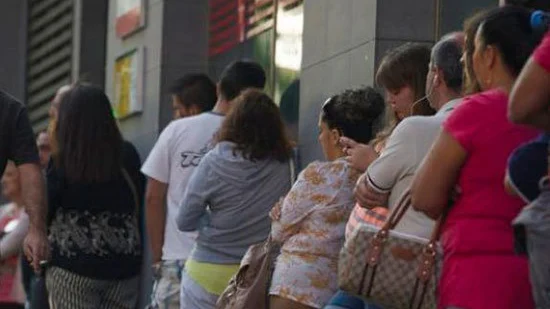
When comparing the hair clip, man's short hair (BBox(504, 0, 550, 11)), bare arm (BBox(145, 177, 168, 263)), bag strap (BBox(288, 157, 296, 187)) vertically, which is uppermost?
man's short hair (BBox(504, 0, 550, 11))

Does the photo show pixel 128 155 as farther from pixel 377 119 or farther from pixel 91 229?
pixel 377 119

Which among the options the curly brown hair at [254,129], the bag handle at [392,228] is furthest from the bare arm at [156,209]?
the bag handle at [392,228]

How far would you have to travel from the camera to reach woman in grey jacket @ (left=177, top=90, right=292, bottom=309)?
976cm

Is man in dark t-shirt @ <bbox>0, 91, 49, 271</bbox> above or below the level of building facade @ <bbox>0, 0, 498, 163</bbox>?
below

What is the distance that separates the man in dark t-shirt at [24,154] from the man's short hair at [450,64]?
3186mm

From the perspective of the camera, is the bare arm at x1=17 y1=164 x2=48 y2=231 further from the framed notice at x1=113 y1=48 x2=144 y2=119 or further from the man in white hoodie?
the framed notice at x1=113 y1=48 x2=144 y2=119

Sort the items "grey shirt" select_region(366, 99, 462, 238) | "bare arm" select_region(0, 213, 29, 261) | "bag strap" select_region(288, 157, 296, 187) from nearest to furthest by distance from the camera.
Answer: "grey shirt" select_region(366, 99, 462, 238) < "bag strap" select_region(288, 157, 296, 187) < "bare arm" select_region(0, 213, 29, 261)

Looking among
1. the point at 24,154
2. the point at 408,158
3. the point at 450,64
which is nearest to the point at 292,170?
the point at 24,154

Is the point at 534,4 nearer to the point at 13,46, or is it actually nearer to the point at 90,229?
the point at 90,229

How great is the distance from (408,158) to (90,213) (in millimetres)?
4220

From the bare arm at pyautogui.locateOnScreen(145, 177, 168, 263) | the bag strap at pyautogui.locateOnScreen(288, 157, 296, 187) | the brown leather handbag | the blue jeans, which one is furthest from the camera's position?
the bare arm at pyautogui.locateOnScreen(145, 177, 168, 263)

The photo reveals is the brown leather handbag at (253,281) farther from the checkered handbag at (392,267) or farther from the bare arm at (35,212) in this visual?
the checkered handbag at (392,267)

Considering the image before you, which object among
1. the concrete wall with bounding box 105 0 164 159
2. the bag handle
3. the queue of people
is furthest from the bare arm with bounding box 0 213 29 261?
the bag handle

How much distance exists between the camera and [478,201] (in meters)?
6.09
